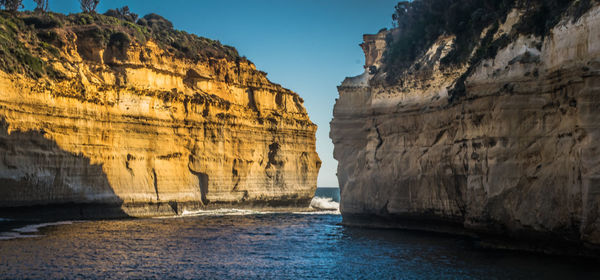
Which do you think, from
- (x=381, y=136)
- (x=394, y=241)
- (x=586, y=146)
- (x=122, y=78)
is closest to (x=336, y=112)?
(x=381, y=136)

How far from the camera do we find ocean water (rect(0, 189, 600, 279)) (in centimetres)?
1465

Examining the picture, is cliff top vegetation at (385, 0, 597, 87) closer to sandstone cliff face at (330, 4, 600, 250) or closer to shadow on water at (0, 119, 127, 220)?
Answer: sandstone cliff face at (330, 4, 600, 250)

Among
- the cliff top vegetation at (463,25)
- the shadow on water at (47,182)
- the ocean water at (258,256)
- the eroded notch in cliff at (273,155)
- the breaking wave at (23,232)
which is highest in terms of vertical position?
the cliff top vegetation at (463,25)

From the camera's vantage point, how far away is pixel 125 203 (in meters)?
33.6

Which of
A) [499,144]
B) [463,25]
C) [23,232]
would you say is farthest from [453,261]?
[23,232]

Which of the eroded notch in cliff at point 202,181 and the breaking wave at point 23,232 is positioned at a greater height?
the eroded notch in cliff at point 202,181

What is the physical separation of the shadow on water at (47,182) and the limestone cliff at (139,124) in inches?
2.2

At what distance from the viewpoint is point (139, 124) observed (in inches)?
1428

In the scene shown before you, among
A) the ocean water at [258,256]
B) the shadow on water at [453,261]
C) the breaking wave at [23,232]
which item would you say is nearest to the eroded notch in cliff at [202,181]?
the breaking wave at [23,232]

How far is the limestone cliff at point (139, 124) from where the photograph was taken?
2895cm

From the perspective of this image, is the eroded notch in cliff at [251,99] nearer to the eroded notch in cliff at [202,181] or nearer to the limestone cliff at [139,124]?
the limestone cliff at [139,124]

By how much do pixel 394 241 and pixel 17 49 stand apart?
21094mm

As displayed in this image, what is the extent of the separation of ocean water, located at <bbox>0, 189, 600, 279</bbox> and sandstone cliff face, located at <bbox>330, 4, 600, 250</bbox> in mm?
980

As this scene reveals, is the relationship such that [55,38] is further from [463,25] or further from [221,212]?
[463,25]
